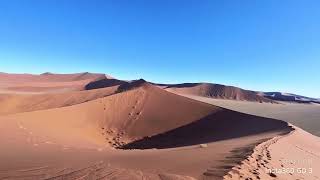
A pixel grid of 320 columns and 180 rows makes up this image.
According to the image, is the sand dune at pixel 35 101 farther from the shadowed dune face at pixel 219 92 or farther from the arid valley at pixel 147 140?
the shadowed dune face at pixel 219 92

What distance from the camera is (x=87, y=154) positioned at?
9.59 metres

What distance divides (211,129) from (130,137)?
5246mm

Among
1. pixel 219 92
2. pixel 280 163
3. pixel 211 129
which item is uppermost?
pixel 219 92

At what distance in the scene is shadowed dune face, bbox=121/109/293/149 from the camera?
1883 centimetres

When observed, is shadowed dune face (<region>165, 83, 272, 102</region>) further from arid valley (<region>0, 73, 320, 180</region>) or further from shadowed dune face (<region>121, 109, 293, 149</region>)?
shadowed dune face (<region>121, 109, 293, 149</region>)

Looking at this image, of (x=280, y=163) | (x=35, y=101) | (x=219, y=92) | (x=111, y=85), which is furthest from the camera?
(x=219, y=92)

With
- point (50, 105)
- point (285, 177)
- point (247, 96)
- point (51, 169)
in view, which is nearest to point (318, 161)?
point (285, 177)

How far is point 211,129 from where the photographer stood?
21.4m

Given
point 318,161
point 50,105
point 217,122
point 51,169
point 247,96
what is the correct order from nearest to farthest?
point 51,169 → point 318,161 → point 217,122 → point 50,105 → point 247,96

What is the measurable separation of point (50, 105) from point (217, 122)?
2010 centimetres

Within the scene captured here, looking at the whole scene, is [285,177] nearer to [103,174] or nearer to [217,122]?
[103,174]

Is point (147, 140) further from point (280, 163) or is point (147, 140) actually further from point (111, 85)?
point (111, 85)

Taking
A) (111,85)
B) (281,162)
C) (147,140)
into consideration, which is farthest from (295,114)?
(111,85)

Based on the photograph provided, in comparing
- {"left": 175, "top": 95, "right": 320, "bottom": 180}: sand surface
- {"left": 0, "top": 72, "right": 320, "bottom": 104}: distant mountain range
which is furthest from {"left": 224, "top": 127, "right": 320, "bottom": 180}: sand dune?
{"left": 0, "top": 72, "right": 320, "bottom": 104}: distant mountain range
